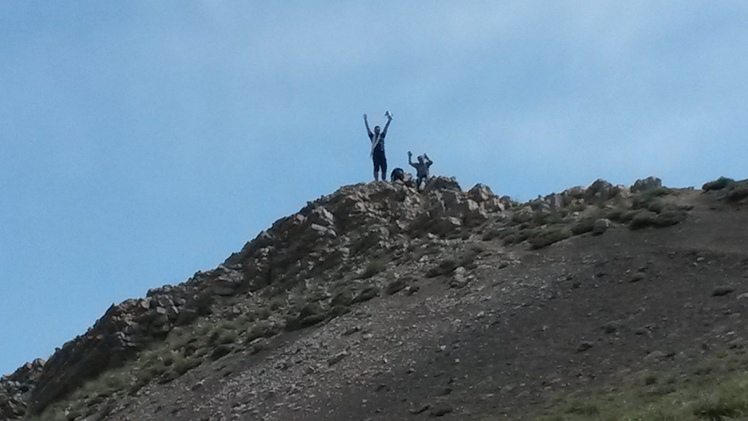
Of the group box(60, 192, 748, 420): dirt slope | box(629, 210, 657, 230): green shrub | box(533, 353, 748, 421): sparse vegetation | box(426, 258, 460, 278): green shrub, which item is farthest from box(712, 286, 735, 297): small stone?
box(426, 258, 460, 278): green shrub

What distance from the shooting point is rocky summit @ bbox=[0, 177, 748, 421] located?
67.4 feet

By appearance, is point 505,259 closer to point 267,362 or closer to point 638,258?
point 638,258

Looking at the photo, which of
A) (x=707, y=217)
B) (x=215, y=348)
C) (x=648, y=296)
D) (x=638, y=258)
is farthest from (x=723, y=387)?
(x=215, y=348)

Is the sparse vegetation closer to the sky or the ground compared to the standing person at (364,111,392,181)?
closer to the ground

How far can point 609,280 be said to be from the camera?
81.7 ft

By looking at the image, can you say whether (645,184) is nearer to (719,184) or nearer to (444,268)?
(719,184)

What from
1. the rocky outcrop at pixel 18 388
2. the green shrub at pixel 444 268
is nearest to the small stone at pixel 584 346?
the green shrub at pixel 444 268

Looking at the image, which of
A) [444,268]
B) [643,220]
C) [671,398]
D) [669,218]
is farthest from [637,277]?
[671,398]

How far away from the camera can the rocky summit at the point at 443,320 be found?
20531mm

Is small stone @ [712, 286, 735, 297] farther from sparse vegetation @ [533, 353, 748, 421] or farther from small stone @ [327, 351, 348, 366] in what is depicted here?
small stone @ [327, 351, 348, 366]

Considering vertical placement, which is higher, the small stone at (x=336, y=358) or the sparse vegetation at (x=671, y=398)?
the small stone at (x=336, y=358)

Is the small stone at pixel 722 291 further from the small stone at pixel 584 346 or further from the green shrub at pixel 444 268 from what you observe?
the green shrub at pixel 444 268

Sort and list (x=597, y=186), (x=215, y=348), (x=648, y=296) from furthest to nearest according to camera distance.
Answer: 1. (x=597, y=186)
2. (x=215, y=348)
3. (x=648, y=296)

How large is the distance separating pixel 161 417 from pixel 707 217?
1253 centimetres
